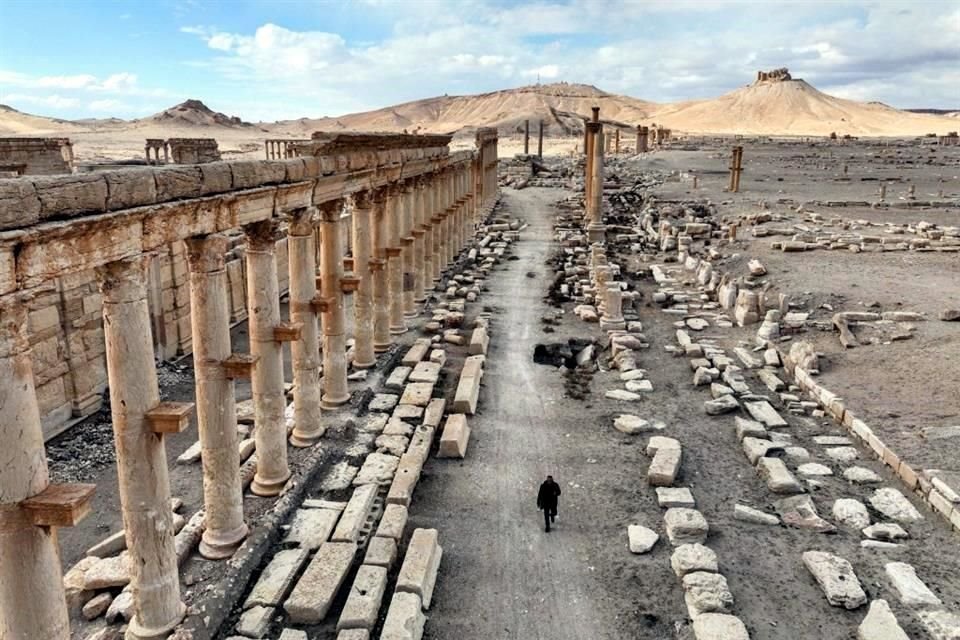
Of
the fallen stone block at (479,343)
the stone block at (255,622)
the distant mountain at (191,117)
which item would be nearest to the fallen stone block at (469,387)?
the fallen stone block at (479,343)

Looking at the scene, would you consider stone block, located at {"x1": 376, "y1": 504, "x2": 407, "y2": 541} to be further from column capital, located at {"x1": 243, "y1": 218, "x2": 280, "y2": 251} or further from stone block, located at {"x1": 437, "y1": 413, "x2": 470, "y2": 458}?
column capital, located at {"x1": 243, "y1": 218, "x2": 280, "y2": 251}

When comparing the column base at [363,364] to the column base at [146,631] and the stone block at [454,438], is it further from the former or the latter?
the column base at [146,631]

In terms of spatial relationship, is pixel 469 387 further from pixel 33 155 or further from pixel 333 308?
pixel 33 155

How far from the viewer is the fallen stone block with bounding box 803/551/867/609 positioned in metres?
9.08

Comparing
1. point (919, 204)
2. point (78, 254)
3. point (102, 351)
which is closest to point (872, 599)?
point (78, 254)

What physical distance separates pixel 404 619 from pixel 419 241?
16246mm

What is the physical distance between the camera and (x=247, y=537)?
9.94 m

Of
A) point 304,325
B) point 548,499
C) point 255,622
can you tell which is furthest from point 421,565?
point 304,325

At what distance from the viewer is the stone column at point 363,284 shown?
16.4 meters

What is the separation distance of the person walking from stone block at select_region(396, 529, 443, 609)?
1722 millimetres

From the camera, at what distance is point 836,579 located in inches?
370

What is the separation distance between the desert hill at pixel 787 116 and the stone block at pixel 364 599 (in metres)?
139

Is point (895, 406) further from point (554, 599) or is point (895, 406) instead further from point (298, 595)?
point (298, 595)

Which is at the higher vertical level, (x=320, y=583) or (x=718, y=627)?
(x=320, y=583)
